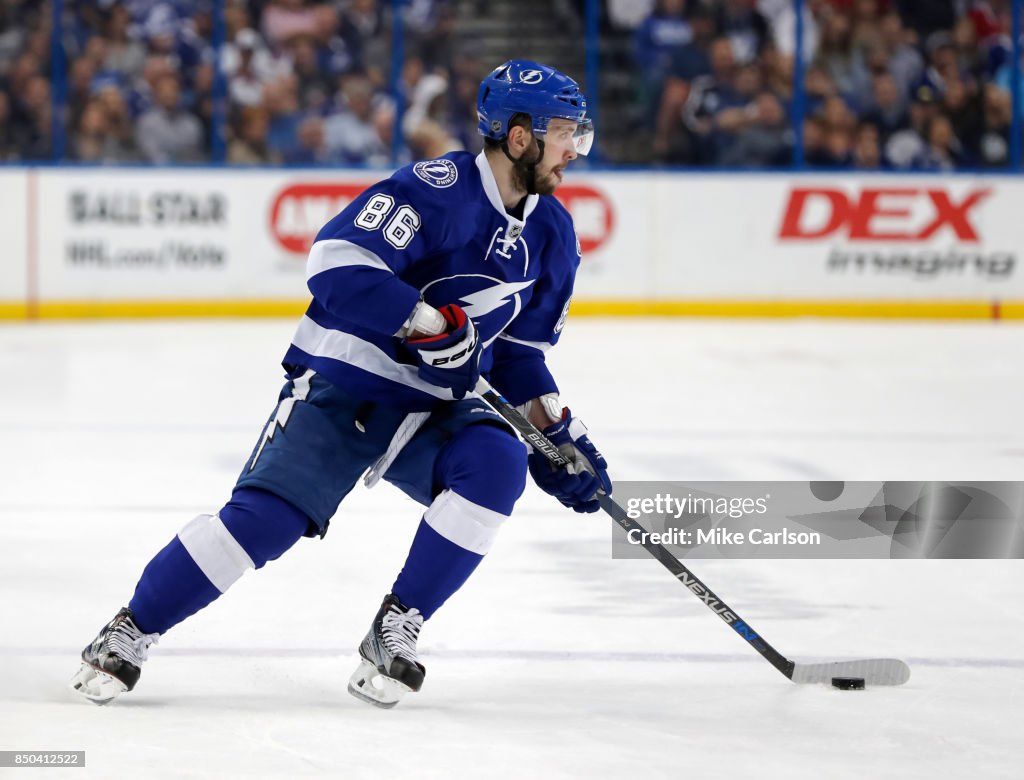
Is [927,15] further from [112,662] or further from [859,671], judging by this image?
[112,662]

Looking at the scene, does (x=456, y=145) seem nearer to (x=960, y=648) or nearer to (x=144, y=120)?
(x=144, y=120)

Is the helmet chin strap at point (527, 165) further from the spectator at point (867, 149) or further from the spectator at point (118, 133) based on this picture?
the spectator at point (867, 149)

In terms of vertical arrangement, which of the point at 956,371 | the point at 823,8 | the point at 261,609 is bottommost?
the point at 956,371

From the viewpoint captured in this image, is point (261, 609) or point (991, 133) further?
point (991, 133)

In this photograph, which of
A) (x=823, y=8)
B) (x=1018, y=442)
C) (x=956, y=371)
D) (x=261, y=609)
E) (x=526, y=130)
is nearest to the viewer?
(x=526, y=130)

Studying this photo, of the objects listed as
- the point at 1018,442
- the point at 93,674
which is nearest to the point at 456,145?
the point at 1018,442

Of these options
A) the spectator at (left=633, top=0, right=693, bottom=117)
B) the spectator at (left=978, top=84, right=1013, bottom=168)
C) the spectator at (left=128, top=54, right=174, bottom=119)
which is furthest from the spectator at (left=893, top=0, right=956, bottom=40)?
the spectator at (left=128, top=54, right=174, bottom=119)

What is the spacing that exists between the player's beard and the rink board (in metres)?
6.45

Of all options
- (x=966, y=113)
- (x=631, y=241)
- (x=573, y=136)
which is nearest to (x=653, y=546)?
(x=573, y=136)

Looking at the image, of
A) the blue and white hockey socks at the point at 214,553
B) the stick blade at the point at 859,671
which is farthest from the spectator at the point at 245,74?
the stick blade at the point at 859,671

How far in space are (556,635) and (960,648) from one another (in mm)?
716

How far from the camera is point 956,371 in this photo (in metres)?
7.29

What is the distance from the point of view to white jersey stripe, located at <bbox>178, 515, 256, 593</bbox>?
252 cm

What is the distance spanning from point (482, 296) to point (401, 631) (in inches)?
22.1
